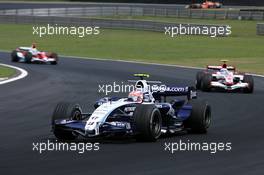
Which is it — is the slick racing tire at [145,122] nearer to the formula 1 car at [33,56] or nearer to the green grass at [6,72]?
the green grass at [6,72]

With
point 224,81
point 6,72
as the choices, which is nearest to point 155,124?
point 224,81

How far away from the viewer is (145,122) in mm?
13453

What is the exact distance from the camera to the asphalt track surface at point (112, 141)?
11078 mm

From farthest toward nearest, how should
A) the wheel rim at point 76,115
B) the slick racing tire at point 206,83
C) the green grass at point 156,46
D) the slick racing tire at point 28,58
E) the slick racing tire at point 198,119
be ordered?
1. the green grass at point 156,46
2. the slick racing tire at point 28,58
3. the slick racing tire at point 206,83
4. the slick racing tire at point 198,119
5. the wheel rim at point 76,115

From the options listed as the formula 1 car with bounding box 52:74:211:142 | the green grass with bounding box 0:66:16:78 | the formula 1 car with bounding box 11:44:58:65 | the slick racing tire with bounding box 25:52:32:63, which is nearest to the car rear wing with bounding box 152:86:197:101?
the formula 1 car with bounding box 52:74:211:142

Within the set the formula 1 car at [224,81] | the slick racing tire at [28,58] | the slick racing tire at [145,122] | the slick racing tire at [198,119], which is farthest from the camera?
the slick racing tire at [28,58]

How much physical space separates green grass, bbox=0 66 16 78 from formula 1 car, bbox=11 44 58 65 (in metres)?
3.19

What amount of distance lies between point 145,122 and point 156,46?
1296 inches

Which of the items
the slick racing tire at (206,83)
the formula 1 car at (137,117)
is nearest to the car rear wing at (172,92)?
the formula 1 car at (137,117)

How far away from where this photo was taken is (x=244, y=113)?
18.3 meters

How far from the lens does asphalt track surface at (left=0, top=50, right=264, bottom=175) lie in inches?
436

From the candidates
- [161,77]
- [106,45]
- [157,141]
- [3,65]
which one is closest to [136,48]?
[106,45]

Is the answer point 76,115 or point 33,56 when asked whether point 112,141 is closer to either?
point 76,115

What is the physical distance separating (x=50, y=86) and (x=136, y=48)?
20.9 metres
